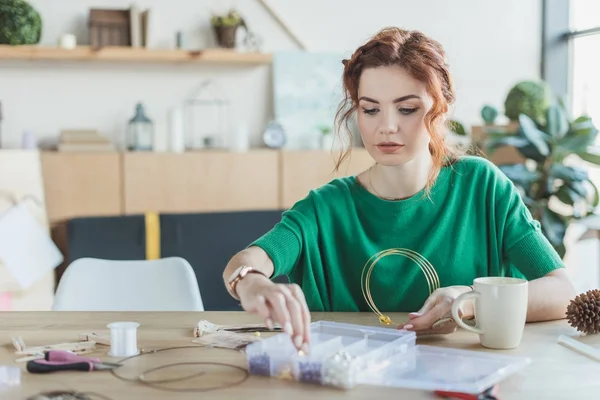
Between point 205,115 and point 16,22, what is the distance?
1.00m

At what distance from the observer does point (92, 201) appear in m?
3.63

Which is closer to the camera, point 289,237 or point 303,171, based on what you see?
point 289,237

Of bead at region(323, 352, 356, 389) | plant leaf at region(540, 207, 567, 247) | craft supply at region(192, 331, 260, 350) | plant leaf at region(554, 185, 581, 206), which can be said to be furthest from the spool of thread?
plant leaf at region(554, 185, 581, 206)

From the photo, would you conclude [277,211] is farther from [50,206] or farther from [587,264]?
[587,264]

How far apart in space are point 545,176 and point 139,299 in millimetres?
2042

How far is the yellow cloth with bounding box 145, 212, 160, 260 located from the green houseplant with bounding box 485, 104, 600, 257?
1.56 metres

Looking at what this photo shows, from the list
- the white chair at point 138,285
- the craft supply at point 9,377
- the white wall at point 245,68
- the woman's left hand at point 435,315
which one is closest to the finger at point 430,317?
the woman's left hand at point 435,315

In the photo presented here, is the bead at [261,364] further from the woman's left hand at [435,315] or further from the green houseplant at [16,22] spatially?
the green houseplant at [16,22]

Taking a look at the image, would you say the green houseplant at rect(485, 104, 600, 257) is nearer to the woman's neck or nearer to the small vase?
the small vase

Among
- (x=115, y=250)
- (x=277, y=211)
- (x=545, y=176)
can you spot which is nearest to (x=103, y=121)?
(x=115, y=250)

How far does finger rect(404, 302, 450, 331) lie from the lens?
142 cm

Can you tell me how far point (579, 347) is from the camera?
139cm

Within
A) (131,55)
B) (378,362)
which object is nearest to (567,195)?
(131,55)

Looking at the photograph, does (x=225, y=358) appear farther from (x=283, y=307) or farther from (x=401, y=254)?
(x=401, y=254)
